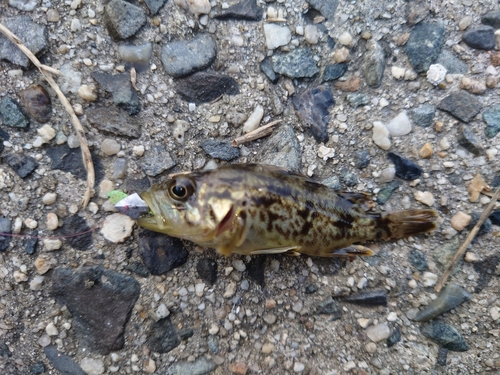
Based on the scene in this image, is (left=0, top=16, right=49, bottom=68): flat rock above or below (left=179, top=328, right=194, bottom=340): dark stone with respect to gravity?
above

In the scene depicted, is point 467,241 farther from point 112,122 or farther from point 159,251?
point 112,122

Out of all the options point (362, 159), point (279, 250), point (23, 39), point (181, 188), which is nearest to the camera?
point (181, 188)

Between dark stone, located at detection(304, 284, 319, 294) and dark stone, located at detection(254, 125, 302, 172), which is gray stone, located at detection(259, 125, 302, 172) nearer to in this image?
dark stone, located at detection(254, 125, 302, 172)

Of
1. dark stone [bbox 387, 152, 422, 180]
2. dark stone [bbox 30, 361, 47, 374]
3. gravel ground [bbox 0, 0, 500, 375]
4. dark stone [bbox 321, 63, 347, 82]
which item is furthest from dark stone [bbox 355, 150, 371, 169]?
dark stone [bbox 30, 361, 47, 374]

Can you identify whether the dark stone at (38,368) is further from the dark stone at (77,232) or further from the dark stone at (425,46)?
the dark stone at (425,46)

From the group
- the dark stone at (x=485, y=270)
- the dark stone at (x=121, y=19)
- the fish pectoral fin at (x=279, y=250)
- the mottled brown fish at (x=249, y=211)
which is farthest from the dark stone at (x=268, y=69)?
the dark stone at (x=485, y=270)

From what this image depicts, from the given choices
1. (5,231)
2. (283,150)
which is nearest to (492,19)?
(283,150)
